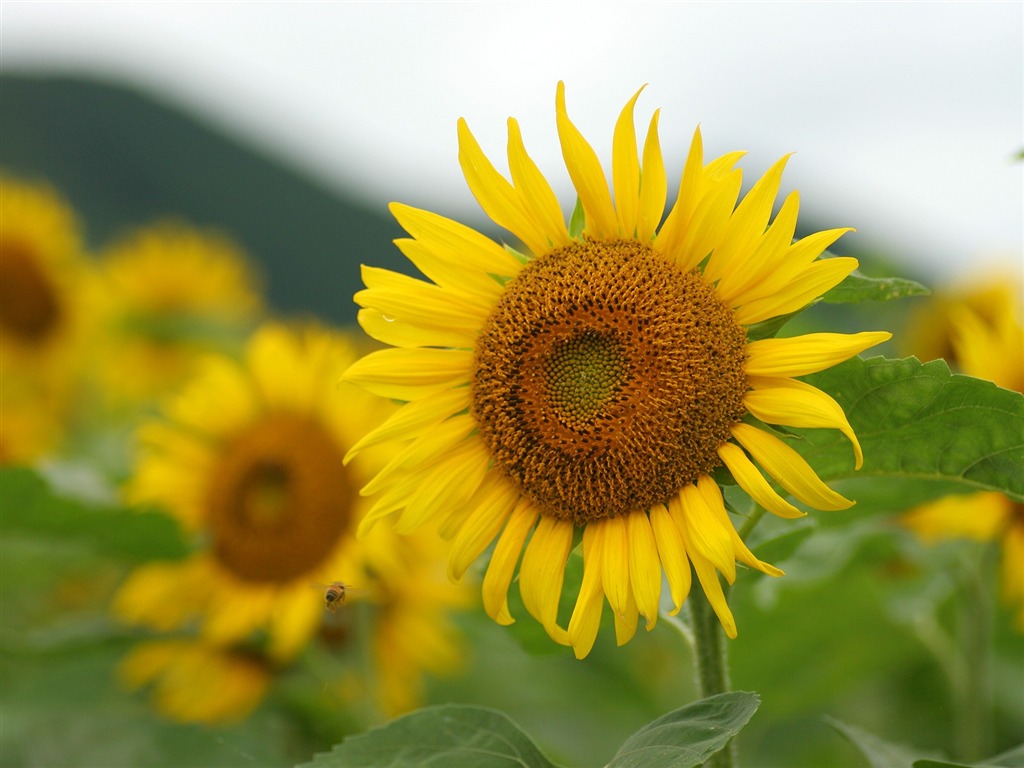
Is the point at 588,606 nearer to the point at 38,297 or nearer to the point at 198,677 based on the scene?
the point at 198,677

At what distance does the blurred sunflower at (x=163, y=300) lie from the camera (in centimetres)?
641

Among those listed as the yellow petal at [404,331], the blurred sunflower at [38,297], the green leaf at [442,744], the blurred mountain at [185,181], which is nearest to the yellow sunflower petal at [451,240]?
the yellow petal at [404,331]

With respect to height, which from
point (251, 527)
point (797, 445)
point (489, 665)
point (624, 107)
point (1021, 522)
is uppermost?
point (624, 107)

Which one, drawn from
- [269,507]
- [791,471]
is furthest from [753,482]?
[269,507]

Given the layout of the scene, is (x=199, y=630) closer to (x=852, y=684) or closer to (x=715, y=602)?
(x=852, y=684)

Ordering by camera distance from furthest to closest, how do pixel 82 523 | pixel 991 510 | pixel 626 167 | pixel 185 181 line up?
1. pixel 185 181
2. pixel 82 523
3. pixel 991 510
4. pixel 626 167

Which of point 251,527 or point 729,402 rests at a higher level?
point 729,402

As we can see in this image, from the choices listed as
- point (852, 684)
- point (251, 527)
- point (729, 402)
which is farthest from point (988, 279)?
point (729, 402)

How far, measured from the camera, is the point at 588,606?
1.64 m

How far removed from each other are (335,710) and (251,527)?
618 mm

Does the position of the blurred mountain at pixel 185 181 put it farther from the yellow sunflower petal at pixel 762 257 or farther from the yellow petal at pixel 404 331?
the yellow sunflower petal at pixel 762 257

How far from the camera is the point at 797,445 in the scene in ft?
5.74

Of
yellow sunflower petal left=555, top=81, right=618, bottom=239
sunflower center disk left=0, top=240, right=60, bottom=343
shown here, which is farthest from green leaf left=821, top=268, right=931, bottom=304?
sunflower center disk left=0, top=240, right=60, bottom=343

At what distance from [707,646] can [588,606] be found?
0.22 m
